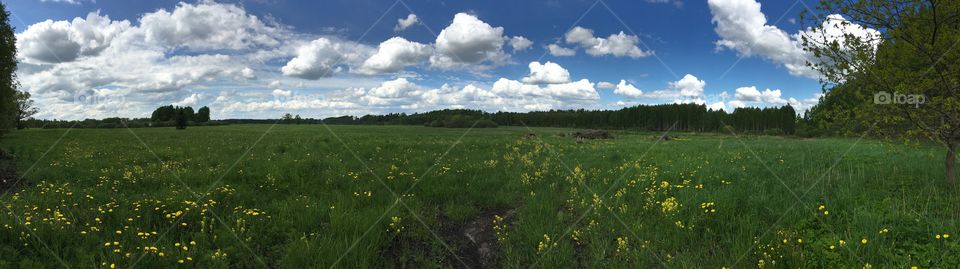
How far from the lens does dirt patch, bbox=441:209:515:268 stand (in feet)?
20.0

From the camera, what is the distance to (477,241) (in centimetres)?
684

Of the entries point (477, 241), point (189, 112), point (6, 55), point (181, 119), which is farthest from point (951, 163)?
point (181, 119)

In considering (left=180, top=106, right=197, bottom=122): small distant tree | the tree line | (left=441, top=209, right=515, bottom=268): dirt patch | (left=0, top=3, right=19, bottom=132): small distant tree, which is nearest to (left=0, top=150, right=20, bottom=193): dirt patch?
(left=441, top=209, right=515, bottom=268): dirt patch

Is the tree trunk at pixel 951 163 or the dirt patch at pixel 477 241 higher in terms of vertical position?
the tree trunk at pixel 951 163

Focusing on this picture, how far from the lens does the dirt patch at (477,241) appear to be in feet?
20.0

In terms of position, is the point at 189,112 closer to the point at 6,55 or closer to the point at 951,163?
the point at 6,55

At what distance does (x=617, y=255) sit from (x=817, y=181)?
5.82 metres

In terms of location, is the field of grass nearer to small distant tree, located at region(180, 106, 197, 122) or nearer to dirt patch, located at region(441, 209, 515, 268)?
dirt patch, located at region(441, 209, 515, 268)

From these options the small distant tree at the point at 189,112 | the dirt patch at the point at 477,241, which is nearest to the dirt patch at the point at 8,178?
the dirt patch at the point at 477,241

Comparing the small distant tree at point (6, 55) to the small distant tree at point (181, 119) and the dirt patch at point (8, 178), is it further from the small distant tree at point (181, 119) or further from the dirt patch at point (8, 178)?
the small distant tree at point (181, 119)

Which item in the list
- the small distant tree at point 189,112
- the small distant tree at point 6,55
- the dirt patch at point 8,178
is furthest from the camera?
the small distant tree at point 189,112

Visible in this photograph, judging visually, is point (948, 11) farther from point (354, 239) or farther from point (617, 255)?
point (354, 239)

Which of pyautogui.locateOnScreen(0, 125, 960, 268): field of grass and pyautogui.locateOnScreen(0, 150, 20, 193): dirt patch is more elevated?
pyautogui.locateOnScreen(0, 150, 20, 193): dirt patch

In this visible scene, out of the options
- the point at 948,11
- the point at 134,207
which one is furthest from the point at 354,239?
the point at 948,11
